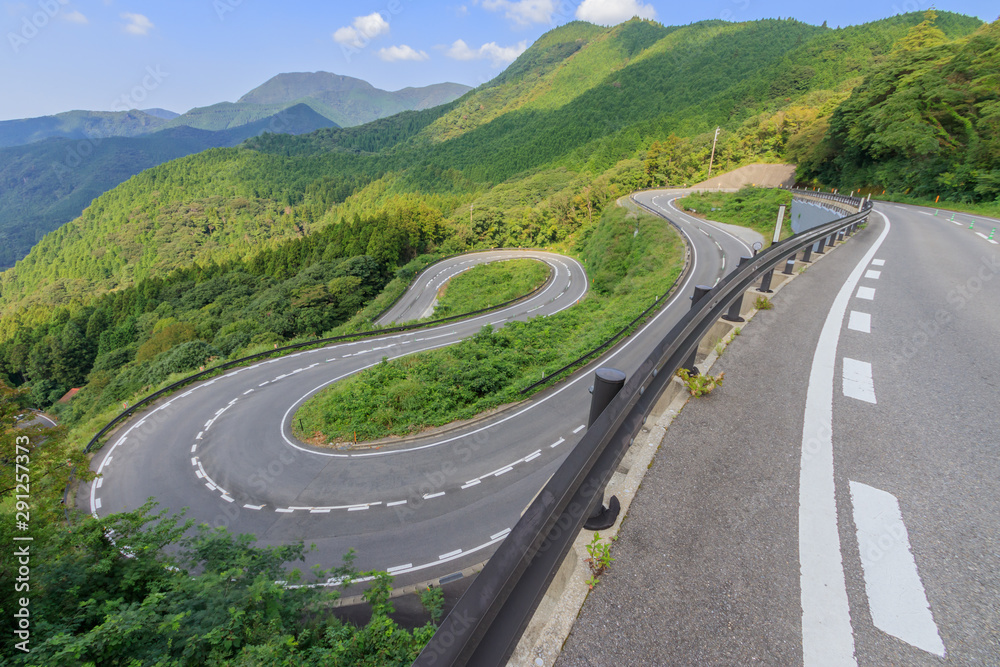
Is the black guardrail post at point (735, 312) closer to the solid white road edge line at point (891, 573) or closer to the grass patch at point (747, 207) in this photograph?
the solid white road edge line at point (891, 573)

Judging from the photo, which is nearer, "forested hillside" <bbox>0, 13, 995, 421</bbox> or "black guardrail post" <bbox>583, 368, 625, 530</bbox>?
"black guardrail post" <bbox>583, 368, 625, 530</bbox>

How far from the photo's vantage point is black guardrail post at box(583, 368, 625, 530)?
2.32m

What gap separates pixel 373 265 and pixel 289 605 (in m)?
49.0

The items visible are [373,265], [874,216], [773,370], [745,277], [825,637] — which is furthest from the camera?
[373,265]

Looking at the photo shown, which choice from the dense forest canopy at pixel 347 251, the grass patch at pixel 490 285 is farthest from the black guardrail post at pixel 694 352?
the grass patch at pixel 490 285

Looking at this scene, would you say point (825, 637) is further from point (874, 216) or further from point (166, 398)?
point (874, 216)

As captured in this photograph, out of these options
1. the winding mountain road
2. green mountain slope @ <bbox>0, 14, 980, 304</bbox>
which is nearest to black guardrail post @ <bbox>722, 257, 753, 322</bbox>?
the winding mountain road

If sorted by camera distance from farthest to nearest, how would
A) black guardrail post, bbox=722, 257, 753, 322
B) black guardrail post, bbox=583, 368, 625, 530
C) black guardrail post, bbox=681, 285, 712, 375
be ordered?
1. black guardrail post, bbox=722, 257, 753, 322
2. black guardrail post, bbox=681, 285, 712, 375
3. black guardrail post, bbox=583, 368, 625, 530

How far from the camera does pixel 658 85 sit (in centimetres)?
14538

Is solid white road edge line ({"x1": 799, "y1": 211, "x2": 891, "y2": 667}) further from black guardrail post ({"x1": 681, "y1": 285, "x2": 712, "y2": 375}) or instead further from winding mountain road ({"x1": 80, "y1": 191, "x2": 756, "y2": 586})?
winding mountain road ({"x1": 80, "y1": 191, "x2": 756, "y2": 586})

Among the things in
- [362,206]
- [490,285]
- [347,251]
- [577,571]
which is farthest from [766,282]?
[362,206]

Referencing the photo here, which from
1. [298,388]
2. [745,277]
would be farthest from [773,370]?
[298,388]

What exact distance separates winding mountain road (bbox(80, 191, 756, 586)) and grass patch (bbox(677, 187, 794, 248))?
2118cm

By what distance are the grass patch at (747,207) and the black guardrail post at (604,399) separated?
1294 inches
